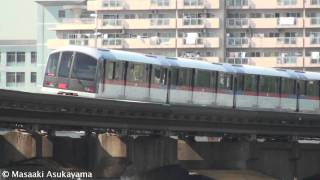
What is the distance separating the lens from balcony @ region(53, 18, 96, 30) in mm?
102062

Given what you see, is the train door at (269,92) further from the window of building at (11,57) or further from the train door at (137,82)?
the window of building at (11,57)

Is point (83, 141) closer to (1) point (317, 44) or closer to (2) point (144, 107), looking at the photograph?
(2) point (144, 107)

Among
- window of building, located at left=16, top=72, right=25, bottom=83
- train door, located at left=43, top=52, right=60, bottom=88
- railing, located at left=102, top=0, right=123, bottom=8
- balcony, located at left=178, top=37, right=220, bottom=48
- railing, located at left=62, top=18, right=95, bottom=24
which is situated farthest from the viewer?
window of building, located at left=16, top=72, right=25, bottom=83

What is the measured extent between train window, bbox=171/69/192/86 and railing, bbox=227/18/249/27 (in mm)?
59763

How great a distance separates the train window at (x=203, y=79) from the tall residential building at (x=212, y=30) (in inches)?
2188

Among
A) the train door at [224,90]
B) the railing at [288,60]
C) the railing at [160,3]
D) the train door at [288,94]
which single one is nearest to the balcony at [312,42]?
the railing at [288,60]

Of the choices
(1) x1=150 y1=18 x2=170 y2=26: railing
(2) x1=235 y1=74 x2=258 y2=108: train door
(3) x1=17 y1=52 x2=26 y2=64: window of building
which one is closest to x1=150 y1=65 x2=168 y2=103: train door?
(2) x1=235 y1=74 x2=258 y2=108: train door

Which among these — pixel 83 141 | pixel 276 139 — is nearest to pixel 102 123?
pixel 83 141

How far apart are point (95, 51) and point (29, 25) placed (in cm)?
8420

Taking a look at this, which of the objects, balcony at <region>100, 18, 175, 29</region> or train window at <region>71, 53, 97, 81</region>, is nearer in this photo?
train window at <region>71, 53, 97, 81</region>

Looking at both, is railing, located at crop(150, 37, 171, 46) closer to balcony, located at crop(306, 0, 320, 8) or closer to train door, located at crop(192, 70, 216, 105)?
balcony, located at crop(306, 0, 320, 8)

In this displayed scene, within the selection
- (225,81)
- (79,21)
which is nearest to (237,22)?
(79,21)

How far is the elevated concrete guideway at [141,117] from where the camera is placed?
99.1 ft

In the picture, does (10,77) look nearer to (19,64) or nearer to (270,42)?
(19,64)
